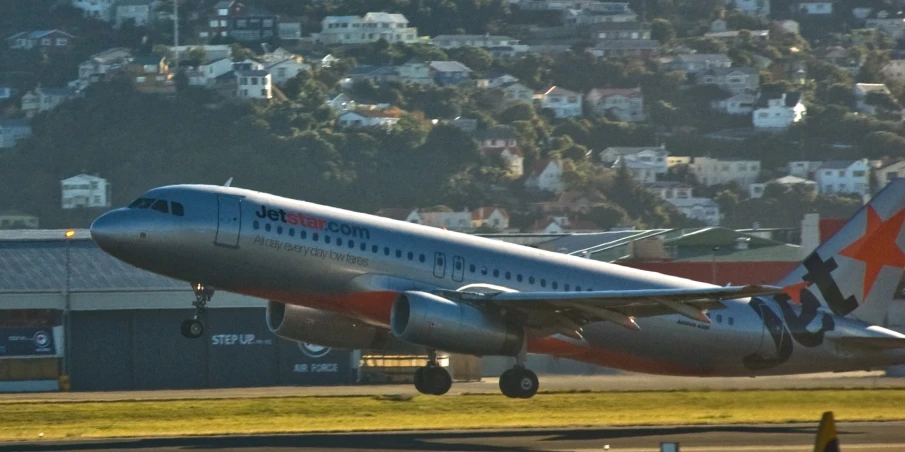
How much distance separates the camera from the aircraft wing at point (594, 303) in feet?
132

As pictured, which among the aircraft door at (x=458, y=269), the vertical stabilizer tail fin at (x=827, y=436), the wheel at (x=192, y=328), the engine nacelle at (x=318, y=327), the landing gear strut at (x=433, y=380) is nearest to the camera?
the vertical stabilizer tail fin at (x=827, y=436)

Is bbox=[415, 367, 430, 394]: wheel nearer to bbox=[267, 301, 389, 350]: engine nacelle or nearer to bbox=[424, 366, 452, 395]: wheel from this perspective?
bbox=[424, 366, 452, 395]: wheel

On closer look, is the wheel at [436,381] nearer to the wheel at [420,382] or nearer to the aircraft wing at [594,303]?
the wheel at [420,382]

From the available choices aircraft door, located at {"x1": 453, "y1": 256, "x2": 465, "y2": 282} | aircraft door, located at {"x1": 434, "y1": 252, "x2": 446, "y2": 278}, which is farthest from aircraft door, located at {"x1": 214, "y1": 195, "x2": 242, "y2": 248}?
aircraft door, located at {"x1": 453, "y1": 256, "x2": 465, "y2": 282}

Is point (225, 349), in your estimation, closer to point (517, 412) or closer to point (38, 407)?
point (38, 407)

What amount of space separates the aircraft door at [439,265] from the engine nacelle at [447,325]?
4.07 ft

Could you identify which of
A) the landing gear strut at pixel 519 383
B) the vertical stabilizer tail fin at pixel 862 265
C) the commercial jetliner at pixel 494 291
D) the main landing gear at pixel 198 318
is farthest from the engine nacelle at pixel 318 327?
the vertical stabilizer tail fin at pixel 862 265

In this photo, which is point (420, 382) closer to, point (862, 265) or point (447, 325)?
point (447, 325)

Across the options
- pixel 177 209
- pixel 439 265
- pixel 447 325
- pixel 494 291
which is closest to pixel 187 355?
pixel 439 265

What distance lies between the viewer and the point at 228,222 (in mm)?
41031

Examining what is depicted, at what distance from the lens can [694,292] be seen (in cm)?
3966

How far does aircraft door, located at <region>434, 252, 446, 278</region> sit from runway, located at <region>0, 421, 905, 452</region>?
14.2 feet

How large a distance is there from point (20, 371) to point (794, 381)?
34.0 meters

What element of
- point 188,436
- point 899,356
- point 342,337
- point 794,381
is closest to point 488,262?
point 342,337
